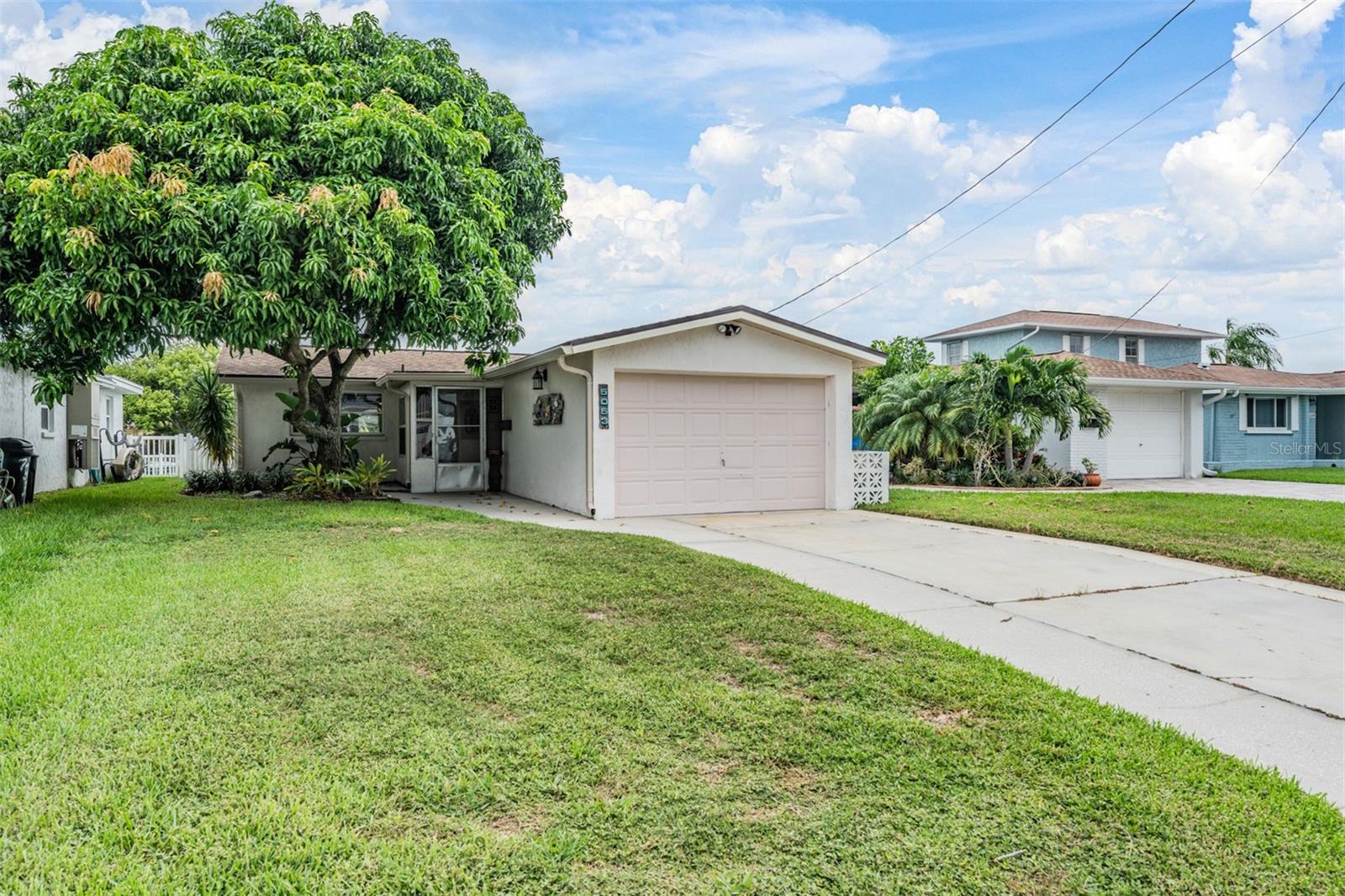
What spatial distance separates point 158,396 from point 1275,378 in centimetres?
4168

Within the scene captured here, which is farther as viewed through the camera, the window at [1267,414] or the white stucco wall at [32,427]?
the window at [1267,414]

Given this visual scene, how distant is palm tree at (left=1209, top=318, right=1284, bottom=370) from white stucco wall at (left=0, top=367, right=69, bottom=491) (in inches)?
1360

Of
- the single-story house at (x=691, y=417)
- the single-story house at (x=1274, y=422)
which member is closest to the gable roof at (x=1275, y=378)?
the single-story house at (x=1274, y=422)

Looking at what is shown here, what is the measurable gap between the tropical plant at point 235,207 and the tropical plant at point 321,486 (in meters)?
2.09

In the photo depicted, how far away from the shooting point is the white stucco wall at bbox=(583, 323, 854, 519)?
11148mm

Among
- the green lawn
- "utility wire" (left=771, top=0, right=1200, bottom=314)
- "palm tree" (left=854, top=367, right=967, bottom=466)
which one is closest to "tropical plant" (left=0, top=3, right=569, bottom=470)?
"utility wire" (left=771, top=0, right=1200, bottom=314)

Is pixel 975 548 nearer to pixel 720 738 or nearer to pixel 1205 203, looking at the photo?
pixel 720 738

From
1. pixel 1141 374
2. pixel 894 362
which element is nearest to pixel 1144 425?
pixel 1141 374

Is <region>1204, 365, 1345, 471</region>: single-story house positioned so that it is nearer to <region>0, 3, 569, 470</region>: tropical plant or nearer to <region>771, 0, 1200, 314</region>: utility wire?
<region>771, 0, 1200, 314</region>: utility wire

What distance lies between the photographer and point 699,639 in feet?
16.0

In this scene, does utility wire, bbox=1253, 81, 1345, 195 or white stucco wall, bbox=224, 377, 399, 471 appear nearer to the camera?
utility wire, bbox=1253, 81, 1345, 195

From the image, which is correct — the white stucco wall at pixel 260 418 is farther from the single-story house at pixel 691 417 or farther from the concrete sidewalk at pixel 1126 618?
the concrete sidewalk at pixel 1126 618

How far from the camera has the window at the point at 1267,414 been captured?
23891 millimetres

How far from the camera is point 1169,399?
20.1 meters
